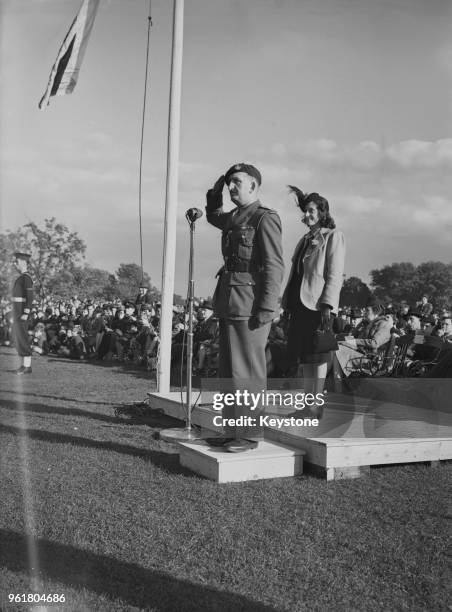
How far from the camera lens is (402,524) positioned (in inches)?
132

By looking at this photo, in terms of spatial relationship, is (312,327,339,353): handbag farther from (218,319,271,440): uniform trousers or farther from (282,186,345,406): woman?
(218,319,271,440): uniform trousers

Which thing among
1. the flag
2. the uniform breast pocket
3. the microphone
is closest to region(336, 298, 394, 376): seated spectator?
the microphone

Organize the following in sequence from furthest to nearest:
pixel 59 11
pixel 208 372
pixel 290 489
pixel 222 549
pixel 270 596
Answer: pixel 208 372 → pixel 59 11 → pixel 290 489 → pixel 222 549 → pixel 270 596

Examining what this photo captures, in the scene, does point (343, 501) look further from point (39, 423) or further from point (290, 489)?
point (39, 423)

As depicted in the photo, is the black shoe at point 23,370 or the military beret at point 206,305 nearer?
the black shoe at point 23,370

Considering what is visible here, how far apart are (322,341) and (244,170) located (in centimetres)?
146

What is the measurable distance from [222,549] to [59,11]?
501 cm

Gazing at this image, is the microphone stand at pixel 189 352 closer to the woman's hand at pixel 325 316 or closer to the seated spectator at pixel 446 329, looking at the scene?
the woman's hand at pixel 325 316

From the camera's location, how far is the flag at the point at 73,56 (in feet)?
22.6

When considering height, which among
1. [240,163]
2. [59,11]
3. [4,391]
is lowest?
[4,391]

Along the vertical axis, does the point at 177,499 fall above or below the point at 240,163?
below

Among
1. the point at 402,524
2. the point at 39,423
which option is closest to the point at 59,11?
the point at 39,423

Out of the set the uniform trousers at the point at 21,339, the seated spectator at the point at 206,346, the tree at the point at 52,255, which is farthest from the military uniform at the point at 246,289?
the tree at the point at 52,255

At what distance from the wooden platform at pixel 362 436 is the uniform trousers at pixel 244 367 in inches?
18.9
